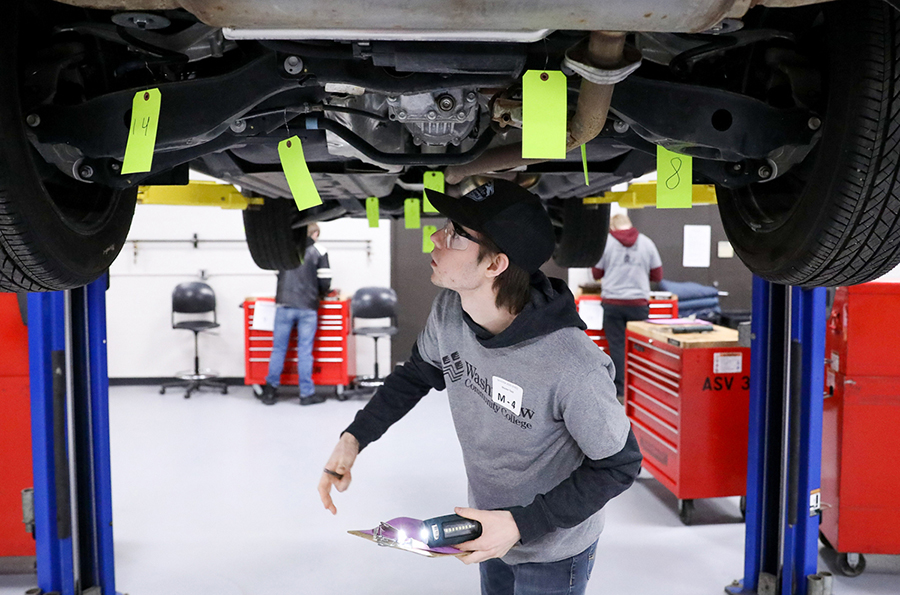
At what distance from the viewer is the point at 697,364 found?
9.30 ft

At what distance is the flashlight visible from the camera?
1.11m

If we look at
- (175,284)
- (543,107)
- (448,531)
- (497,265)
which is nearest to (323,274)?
(175,284)

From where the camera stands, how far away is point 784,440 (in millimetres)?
2279

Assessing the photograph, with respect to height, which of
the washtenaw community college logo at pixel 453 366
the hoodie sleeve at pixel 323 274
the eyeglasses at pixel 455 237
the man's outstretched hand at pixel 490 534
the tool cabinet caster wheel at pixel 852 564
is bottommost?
the tool cabinet caster wheel at pixel 852 564

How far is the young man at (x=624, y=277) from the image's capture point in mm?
5082

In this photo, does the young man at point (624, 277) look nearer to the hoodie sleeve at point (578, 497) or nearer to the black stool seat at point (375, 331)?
the black stool seat at point (375, 331)

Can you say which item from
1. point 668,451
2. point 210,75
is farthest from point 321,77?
point 668,451

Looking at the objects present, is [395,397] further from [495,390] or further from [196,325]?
[196,325]

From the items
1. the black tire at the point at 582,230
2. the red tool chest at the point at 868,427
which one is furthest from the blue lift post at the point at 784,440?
the black tire at the point at 582,230

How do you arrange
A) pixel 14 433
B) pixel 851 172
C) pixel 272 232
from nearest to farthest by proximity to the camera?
pixel 851 172 < pixel 14 433 < pixel 272 232

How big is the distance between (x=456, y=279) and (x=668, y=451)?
210cm

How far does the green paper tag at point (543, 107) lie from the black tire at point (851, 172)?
0.53 meters

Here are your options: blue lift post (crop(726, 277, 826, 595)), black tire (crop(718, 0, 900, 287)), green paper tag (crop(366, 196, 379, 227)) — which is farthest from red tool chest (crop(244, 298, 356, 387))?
black tire (crop(718, 0, 900, 287))

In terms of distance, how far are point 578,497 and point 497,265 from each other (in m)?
0.52
